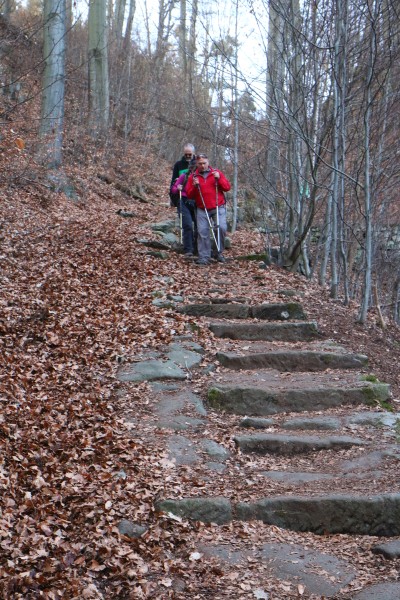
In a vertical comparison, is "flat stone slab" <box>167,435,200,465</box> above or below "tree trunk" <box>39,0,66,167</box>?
below

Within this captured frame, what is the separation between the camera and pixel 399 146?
10641 mm

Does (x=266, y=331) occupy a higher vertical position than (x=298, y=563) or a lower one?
higher

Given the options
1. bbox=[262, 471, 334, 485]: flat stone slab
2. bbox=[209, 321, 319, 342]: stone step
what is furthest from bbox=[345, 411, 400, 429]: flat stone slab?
bbox=[209, 321, 319, 342]: stone step

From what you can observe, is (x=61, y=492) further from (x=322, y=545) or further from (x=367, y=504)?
(x=367, y=504)

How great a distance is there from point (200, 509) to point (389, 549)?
4.39ft

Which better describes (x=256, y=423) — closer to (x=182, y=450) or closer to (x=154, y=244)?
(x=182, y=450)

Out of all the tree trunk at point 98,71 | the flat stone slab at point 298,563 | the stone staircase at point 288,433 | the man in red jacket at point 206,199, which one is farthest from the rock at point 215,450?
the tree trunk at point 98,71

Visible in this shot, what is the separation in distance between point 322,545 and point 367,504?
1.57 ft

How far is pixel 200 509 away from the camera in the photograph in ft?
15.7

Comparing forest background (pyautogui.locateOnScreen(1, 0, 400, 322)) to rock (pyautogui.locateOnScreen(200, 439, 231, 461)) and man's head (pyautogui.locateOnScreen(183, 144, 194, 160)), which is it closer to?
man's head (pyautogui.locateOnScreen(183, 144, 194, 160))

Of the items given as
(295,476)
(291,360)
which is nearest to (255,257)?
(291,360)

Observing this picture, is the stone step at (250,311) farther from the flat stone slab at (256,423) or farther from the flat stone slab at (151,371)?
the flat stone slab at (256,423)

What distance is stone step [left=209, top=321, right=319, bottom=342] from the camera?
27.7ft

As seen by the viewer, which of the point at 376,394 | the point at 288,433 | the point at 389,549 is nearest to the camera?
the point at 389,549
